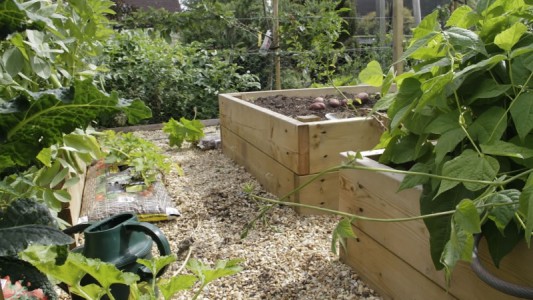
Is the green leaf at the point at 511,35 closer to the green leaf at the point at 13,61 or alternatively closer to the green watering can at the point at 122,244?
the green watering can at the point at 122,244

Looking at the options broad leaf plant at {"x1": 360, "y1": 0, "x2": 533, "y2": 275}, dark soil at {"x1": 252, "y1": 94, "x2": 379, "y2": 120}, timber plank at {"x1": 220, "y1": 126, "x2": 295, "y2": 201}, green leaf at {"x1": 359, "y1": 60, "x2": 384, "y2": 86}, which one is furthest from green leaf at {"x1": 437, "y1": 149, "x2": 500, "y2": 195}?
dark soil at {"x1": 252, "y1": 94, "x2": 379, "y2": 120}

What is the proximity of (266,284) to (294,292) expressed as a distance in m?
0.13

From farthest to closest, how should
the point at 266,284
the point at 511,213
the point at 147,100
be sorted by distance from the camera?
the point at 147,100 < the point at 266,284 < the point at 511,213

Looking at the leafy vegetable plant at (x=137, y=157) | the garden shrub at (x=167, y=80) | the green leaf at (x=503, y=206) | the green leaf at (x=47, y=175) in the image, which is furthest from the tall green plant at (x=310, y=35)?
the green leaf at (x=503, y=206)

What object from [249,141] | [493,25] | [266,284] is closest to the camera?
[493,25]

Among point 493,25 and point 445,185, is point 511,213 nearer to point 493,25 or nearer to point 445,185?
point 445,185

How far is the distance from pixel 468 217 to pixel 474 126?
43cm

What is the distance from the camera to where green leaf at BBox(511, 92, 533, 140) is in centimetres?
103

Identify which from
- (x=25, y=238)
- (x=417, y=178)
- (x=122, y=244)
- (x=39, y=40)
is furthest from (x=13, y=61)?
(x=417, y=178)

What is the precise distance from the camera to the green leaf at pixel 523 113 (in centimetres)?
103

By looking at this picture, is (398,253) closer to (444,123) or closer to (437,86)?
(444,123)

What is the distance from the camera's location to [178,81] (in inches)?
231

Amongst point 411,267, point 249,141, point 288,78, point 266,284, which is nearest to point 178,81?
point 288,78

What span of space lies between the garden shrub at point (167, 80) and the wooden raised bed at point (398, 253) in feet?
14.0
